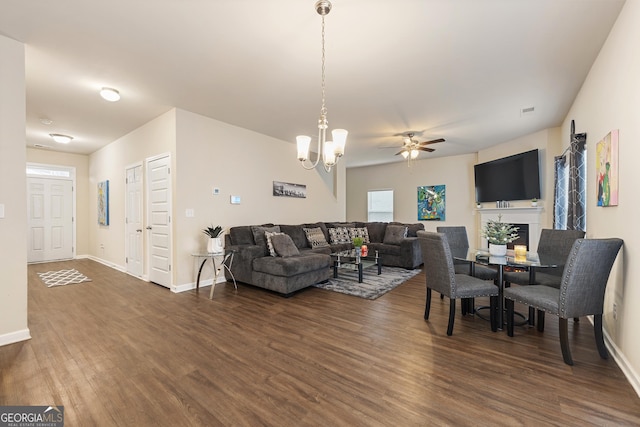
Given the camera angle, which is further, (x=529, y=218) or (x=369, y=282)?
(x=529, y=218)

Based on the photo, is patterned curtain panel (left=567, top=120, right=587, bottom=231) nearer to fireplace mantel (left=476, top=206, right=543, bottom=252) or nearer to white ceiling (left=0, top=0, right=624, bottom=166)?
white ceiling (left=0, top=0, right=624, bottom=166)

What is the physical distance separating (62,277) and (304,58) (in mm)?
5643

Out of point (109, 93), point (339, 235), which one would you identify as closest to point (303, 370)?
point (109, 93)

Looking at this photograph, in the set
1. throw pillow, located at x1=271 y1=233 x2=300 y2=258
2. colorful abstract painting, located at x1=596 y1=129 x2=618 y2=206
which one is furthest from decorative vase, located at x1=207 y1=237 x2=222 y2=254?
colorful abstract painting, located at x1=596 y1=129 x2=618 y2=206

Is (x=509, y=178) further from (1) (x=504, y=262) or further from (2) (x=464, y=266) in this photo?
(1) (x=504, y=262)

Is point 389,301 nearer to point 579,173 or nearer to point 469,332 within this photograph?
point 469,332

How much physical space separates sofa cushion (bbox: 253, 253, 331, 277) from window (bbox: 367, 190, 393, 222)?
496 centimetres

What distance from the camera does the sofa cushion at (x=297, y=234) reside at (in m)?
5.33

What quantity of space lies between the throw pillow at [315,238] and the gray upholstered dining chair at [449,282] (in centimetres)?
296

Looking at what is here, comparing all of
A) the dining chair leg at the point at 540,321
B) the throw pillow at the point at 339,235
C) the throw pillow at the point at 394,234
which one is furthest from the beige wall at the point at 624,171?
the throw pillow at the point at 339,235

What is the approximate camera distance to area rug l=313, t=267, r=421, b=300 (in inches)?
152

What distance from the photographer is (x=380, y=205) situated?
8.84 m

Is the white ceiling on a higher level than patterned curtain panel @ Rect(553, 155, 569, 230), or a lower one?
higher

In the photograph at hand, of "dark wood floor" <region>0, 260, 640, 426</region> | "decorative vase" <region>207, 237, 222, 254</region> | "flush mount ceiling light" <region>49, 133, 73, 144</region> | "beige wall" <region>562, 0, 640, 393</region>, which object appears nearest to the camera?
"dark wood floor" <region>0, 260, 640, 426</region>
